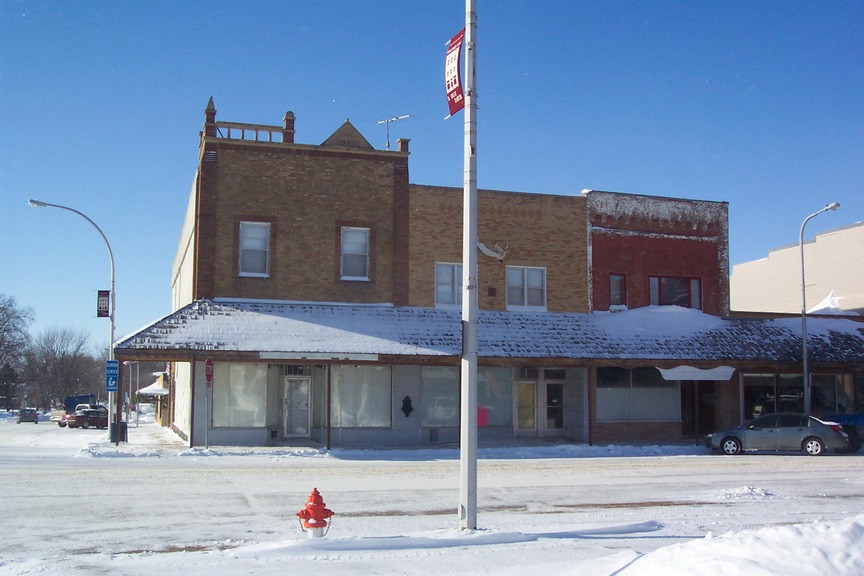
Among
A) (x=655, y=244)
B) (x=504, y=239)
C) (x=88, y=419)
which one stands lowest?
(x=88, y=419)

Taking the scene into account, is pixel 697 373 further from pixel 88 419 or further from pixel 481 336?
pixel 88 419

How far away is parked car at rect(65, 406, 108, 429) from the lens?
4953 cm

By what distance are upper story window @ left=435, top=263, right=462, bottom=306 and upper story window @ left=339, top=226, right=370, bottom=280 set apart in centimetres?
248

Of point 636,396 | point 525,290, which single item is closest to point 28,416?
point 525,290

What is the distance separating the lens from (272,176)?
27016mm

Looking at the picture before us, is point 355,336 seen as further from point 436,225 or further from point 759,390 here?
point 759,390

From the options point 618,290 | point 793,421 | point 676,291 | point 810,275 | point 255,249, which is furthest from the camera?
point 810,275

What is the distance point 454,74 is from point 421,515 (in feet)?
21.0

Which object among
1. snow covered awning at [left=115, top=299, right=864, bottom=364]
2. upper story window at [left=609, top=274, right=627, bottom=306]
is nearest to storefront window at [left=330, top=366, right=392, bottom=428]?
snow covered awning at [left=115, top=299, right=864, bottom=364]

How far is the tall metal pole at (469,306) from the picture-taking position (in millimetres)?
10484

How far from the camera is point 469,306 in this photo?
10.7 meters

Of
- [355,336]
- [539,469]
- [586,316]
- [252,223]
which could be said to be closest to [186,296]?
[252,223]

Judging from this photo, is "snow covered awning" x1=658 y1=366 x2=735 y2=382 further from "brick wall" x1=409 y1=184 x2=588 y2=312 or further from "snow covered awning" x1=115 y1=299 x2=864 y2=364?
"brick wall" x1=409 y1=184 x2=588 y2=312

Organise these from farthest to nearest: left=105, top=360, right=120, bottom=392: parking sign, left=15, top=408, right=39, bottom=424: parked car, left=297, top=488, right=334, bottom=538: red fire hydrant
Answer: left=15, top=408, right=39, bottom=424: parked car < left=105, top=360, right=120, bottom=392: parking sign < left=297, top=488, right=334, bottom=538: red fire hydrant
